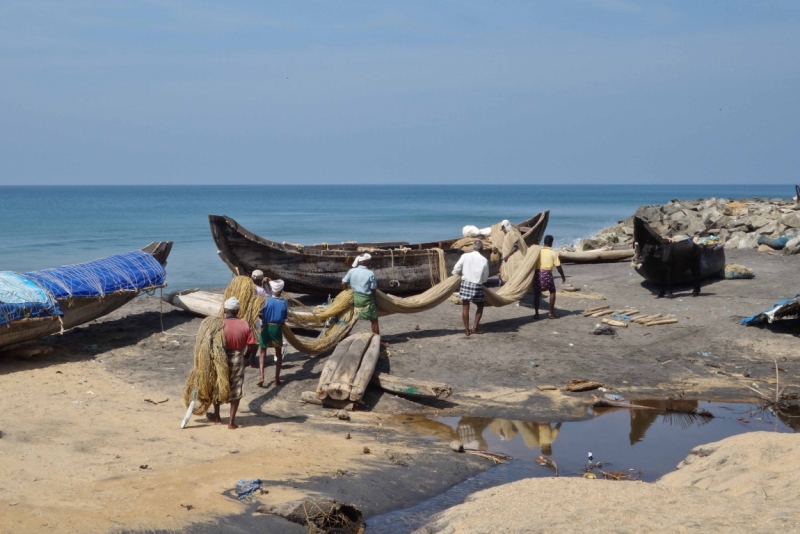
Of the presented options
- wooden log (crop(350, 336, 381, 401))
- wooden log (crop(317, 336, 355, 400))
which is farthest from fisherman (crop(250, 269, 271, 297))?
wooden log (crop(350, 336, 381, 401))

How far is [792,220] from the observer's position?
22.6 m

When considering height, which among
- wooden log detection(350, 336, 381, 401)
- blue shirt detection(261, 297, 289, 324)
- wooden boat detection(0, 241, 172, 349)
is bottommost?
wooden log detection(350, 336, 381, 401)

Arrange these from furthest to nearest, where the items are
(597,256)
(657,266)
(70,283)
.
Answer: (597,256)
(657,266)
(70,283)

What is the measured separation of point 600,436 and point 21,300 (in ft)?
24.8

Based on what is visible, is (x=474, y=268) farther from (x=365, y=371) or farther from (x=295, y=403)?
Result: (x=295, y=403)

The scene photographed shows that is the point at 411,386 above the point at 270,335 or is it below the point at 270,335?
below

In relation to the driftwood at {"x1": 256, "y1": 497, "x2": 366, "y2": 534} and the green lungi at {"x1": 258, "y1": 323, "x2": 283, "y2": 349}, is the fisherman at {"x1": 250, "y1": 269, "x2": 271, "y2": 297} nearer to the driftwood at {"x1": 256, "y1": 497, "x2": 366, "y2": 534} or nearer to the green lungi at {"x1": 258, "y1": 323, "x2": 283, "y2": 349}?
the green lungi at {"x1": 258, "y1": 323, "x2": 283, "y2": 349}

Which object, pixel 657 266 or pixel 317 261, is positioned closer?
pixel 317 261

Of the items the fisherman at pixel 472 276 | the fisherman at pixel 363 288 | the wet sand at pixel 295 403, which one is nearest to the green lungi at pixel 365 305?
the fisherman at pixel 363 288

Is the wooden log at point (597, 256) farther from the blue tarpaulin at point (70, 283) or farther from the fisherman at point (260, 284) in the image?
the fisherman at point (260, 284)

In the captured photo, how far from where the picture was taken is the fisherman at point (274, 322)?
9125 millimetres

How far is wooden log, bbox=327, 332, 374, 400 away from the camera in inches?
341

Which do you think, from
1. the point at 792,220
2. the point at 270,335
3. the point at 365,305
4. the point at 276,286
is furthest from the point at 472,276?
the point at 792,220

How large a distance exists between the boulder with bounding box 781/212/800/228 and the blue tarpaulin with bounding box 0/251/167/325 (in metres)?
18.2
